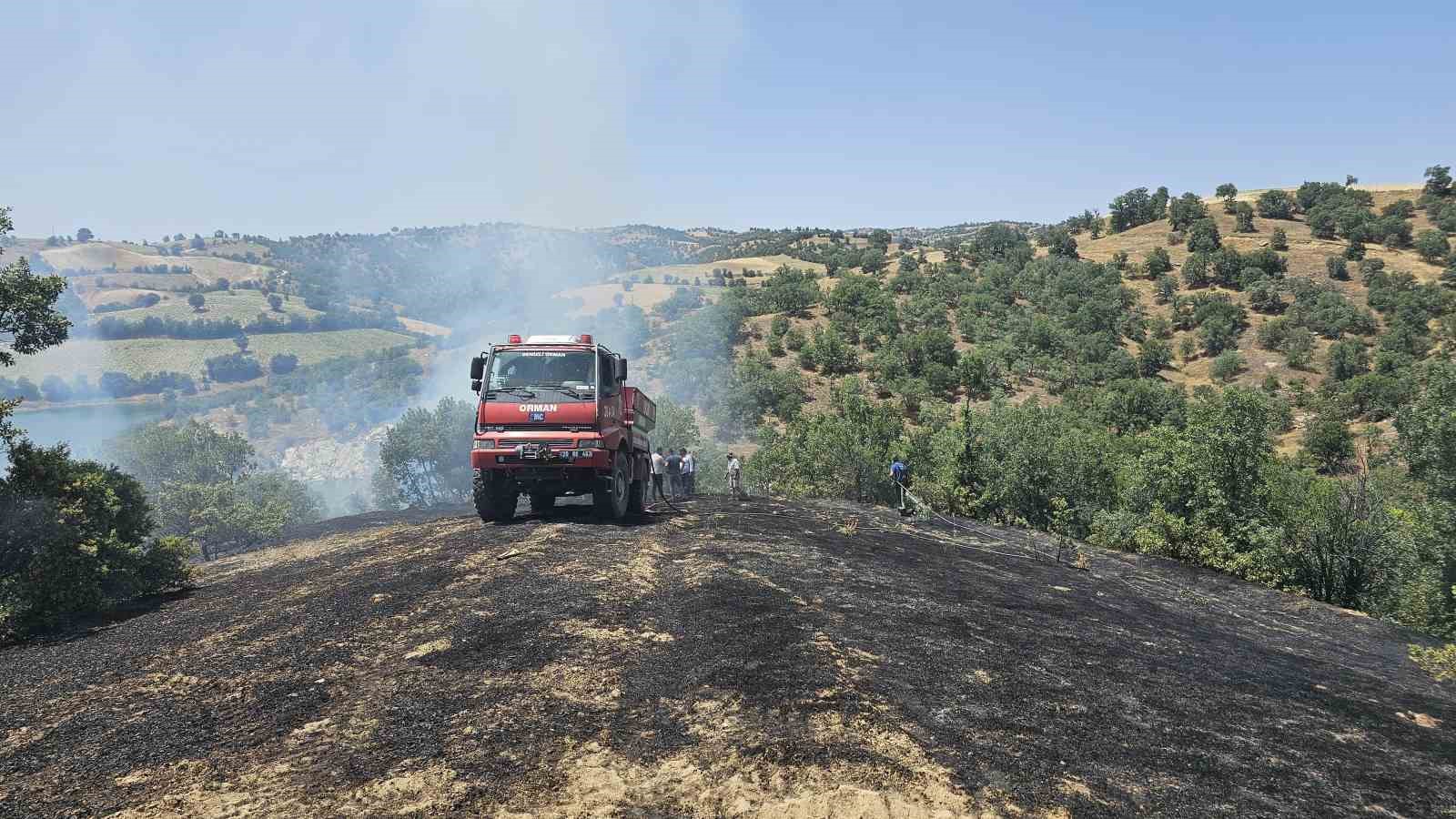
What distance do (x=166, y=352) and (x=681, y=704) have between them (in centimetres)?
14400

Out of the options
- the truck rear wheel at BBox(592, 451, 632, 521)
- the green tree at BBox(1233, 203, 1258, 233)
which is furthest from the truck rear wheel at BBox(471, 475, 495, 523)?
the green tree at BBox(1233, 203, 1258, 233)

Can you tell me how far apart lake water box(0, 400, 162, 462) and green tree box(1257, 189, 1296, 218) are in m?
136

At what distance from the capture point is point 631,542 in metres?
13.5

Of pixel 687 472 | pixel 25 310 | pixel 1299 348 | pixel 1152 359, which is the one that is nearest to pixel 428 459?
pixel 687 472

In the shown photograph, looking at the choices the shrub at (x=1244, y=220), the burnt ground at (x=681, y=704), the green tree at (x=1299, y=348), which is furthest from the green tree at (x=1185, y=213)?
the burnt ground at (x=681, y=704)

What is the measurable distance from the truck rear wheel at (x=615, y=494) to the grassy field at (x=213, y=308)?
480ft

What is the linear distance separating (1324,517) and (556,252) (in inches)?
6835

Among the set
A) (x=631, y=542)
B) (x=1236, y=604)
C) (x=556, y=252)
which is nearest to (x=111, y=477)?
(x=631, y=542)

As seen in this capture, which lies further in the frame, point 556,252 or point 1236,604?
point 556,252

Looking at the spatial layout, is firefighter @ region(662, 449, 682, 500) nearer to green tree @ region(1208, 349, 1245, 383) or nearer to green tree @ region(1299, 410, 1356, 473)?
green tree @ region(1299, 410, 1356, 473)

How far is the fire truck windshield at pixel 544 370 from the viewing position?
1429cm

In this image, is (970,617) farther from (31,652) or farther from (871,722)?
(31,652)

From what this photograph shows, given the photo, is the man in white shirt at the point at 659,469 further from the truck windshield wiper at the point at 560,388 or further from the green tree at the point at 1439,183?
the green tree at the point at 1439,183

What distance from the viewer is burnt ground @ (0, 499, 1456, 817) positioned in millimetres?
5469
